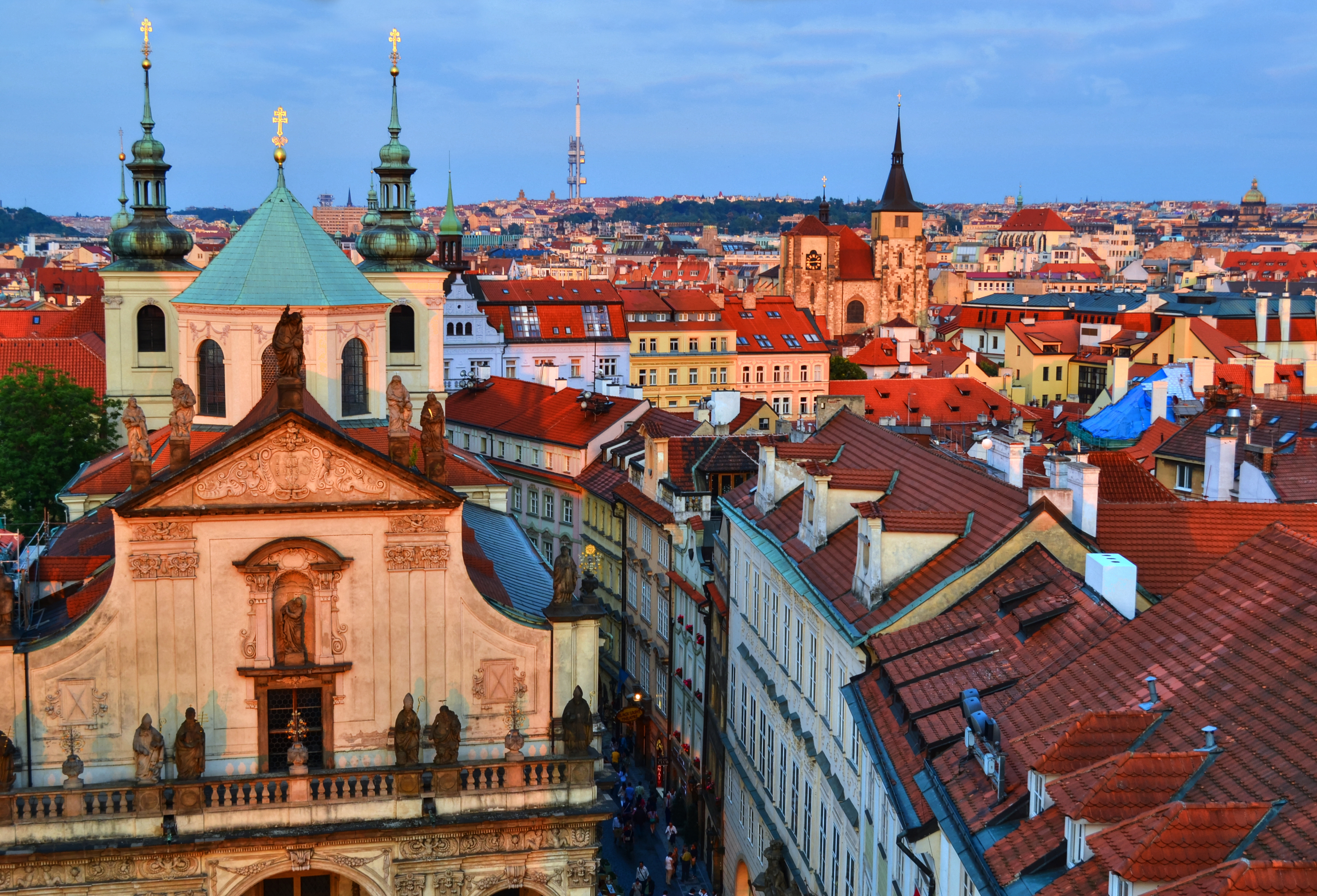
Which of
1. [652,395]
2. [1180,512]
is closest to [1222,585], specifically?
[1180,512]

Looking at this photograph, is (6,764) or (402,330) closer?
(6,764)

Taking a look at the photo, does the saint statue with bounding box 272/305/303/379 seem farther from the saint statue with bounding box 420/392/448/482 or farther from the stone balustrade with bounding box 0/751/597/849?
the stone balustrade with bounding box 0/751/597/849

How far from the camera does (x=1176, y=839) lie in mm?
15344

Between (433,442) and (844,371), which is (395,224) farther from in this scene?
(844,371)

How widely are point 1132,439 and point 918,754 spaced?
47011 millimetres

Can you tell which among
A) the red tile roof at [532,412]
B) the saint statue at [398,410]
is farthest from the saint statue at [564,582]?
the red tile roof at [532,412]

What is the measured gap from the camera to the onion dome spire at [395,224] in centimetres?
6234

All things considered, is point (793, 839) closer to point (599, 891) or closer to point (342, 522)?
point (599, 891)

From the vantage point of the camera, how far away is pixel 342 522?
97.5 ft

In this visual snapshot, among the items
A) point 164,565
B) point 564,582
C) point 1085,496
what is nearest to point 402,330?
point 564,582

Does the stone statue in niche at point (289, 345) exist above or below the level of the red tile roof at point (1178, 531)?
above

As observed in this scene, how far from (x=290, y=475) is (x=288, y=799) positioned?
5704 mm

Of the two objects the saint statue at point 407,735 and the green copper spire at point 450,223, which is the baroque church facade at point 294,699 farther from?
the green copper spire at point 450,223

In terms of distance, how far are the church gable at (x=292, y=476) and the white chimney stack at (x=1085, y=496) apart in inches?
455
